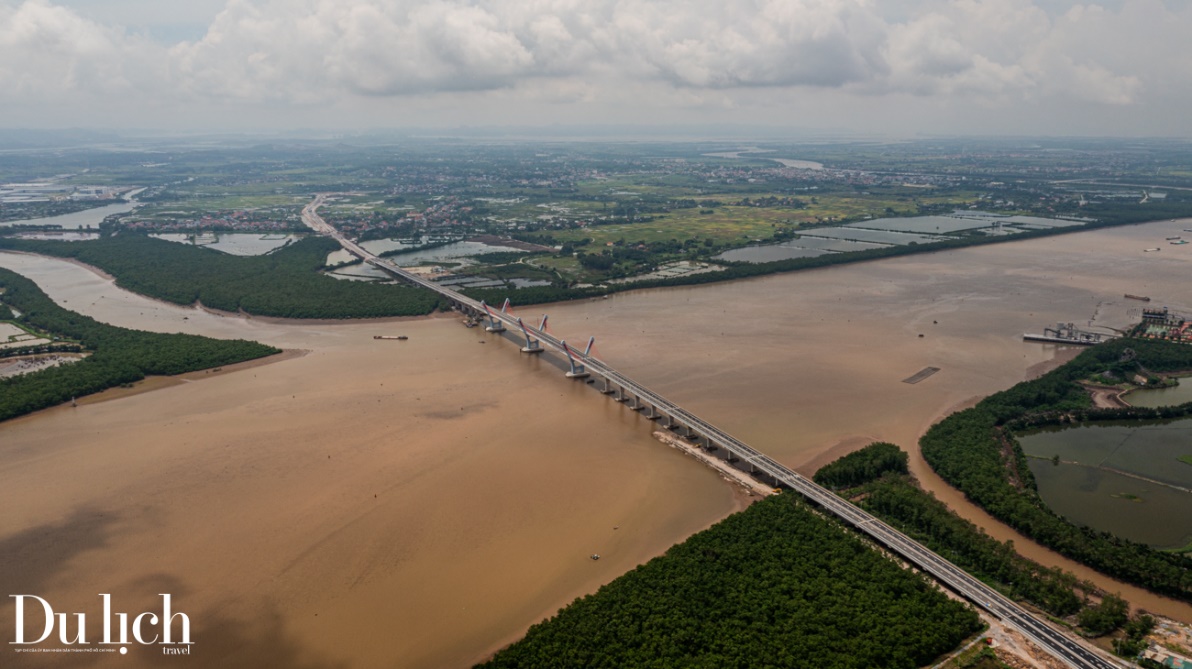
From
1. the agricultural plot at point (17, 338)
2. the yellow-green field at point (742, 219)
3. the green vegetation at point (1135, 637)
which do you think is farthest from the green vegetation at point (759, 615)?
the yellow-green field at point (742, 219)

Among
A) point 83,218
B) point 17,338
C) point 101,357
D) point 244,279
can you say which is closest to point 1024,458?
point 101,357

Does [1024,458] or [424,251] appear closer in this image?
[1024,458]

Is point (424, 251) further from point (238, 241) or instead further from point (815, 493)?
point (815, 493)

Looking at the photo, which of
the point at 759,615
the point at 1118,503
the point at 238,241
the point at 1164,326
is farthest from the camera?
the point at 238,241

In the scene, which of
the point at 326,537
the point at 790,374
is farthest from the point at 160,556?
the point at 790,374

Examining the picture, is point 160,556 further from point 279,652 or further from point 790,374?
point 790,374

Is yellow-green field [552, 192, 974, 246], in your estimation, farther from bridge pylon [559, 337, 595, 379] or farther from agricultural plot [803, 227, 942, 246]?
bridge pylon [559, 337, 595, 379]
